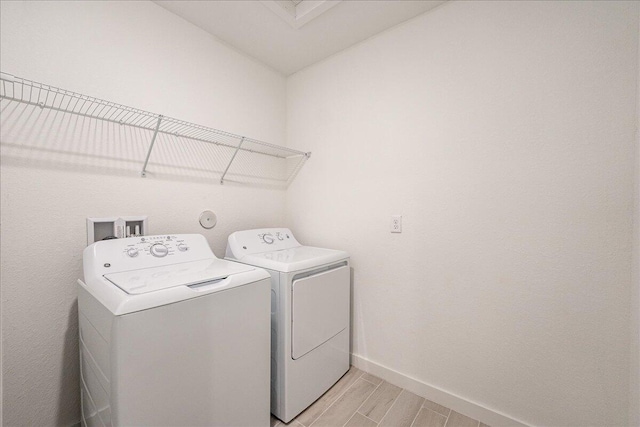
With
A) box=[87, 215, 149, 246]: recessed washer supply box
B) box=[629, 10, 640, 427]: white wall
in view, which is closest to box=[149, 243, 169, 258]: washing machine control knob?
box=[87, 215, 149, 246]: recessed washer supply box

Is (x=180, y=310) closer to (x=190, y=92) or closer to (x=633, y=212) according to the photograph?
(x=190, y=92)

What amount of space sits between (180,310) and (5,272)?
0.90 metres

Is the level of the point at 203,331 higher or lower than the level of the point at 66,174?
lower

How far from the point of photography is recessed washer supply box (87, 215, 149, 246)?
141 cm

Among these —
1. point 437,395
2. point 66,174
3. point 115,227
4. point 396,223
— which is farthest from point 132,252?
point 437,395

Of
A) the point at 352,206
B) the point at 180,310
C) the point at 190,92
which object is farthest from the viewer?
the point at 352,206

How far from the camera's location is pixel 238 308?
122cm

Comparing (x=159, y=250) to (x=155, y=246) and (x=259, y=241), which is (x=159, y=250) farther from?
(x=259, y=241)

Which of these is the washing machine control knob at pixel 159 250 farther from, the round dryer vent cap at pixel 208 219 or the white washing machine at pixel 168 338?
the round dryer vent cap at pixel 208 219

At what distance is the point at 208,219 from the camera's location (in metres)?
1.93

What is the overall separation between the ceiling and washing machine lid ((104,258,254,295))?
1.59 metres

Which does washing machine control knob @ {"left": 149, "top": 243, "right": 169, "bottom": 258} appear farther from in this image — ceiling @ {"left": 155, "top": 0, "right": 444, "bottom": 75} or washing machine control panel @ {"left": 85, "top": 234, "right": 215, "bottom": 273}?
ceiling @ {"left": 155, "top": 0, "right": 444, "bottom": 75}

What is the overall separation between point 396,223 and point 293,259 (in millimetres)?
743

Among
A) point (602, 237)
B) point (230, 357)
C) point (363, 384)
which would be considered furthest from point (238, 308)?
point (602, 237)
